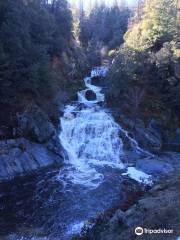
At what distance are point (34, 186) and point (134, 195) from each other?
277 inches

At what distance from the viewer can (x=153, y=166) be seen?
28.2 m

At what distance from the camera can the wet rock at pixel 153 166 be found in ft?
89.7

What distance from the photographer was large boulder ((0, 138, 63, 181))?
26306mm

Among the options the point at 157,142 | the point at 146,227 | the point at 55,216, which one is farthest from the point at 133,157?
the point at 146,227

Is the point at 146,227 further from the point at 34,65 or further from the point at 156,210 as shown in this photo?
the point at 34,65

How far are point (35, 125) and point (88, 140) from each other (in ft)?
18.0

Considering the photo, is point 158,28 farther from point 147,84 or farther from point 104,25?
point 104,25

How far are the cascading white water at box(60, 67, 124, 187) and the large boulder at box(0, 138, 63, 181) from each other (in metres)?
1.99

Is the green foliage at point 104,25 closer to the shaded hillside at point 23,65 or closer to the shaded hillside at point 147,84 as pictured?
the shaded hillside at point 147,84

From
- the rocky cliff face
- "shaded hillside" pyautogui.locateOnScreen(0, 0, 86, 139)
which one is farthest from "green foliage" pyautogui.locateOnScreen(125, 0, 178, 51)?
the rocky cliff face

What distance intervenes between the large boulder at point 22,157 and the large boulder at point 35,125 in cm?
87

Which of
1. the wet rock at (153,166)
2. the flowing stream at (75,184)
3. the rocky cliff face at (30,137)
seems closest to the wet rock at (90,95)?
the flowing stream at (75,184)

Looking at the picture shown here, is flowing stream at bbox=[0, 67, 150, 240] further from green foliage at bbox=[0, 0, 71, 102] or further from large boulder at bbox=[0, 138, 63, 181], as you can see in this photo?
green foliage at bbox=[0, 0, 71, 102]

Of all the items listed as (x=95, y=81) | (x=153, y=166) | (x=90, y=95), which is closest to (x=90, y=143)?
(x=153, y=166)
